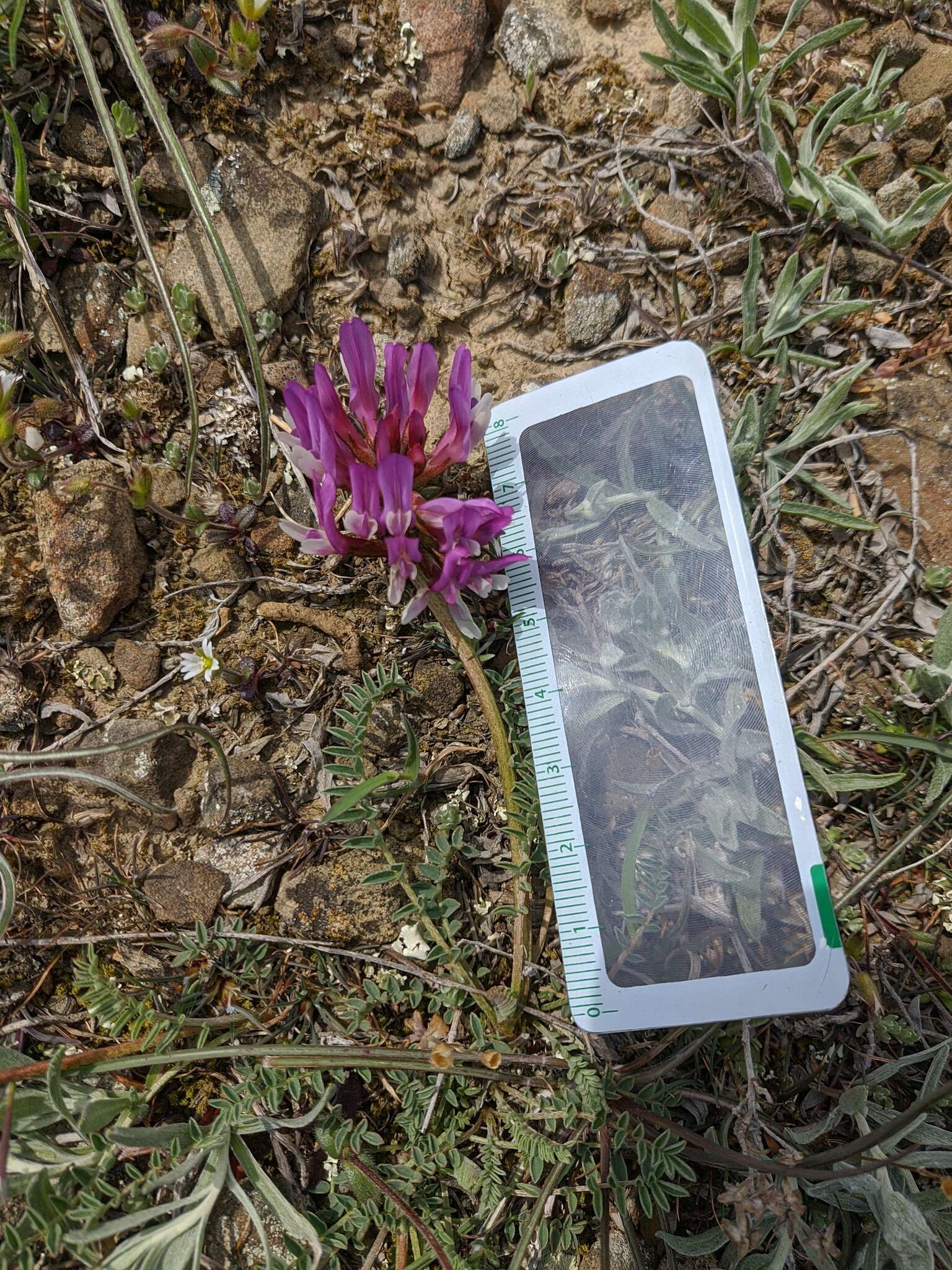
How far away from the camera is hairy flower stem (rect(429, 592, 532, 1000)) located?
249cm

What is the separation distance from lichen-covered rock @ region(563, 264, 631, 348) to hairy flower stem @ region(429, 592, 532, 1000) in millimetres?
1081

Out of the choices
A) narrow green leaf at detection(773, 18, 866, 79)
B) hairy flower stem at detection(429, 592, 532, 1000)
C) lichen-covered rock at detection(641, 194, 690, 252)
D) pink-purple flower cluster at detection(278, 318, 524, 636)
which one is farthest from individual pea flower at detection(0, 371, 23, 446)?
narrow green leaf at detection(773, 18, 866, 79)

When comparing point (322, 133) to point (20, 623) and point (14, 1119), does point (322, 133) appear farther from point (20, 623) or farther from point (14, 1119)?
point (14, 1119)

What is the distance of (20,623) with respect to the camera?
2773 mm

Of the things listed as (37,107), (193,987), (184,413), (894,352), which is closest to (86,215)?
(37,107)

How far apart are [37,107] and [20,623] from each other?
64.4 inches

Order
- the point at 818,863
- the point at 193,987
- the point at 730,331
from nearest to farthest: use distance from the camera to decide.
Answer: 1. the point at 818,863
2. the point at 193,987
3. the point at 730,331

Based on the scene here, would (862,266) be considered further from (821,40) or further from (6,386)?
(6,386)

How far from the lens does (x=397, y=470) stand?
211cm

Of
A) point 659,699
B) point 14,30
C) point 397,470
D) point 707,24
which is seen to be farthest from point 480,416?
point 14,30

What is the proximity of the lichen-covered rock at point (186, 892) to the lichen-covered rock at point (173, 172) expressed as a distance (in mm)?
2150

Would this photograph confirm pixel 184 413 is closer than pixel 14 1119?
No

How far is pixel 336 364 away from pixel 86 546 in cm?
99

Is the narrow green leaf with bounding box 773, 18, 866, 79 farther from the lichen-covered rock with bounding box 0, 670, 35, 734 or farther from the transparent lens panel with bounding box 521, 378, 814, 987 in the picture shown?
the lichen-covered rock with bounding box 0, 670, 35, 734
